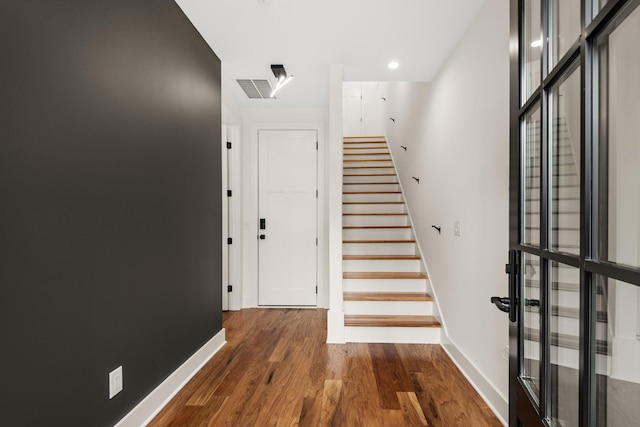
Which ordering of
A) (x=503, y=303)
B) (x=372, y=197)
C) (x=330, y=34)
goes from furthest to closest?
(x=372, y=197) < (x=330, y=34) < (x=503, y=303)

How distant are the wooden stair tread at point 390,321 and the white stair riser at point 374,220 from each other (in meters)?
1.49

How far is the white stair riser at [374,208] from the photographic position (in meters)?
4.87

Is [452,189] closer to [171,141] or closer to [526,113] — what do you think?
[526,113]

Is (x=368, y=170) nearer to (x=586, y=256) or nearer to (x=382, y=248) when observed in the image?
(x=382, y=248)

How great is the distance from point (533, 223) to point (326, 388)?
1.84 metres

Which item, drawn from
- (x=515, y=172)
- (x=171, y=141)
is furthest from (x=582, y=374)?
(x=171, y=141)

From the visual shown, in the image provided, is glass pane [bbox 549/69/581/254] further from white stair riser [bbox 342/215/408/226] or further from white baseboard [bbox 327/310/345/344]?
white stair riser [bbox 342/215/408/226]

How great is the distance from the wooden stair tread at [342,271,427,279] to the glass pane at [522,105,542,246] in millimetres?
2686

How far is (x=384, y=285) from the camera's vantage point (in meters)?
3.71

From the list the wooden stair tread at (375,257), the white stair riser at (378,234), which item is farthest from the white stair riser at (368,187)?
the wooden stair tread at (375,257)

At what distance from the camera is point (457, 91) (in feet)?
9.26

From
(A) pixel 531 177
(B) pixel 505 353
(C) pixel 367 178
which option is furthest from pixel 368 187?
(A) pixel 531 177

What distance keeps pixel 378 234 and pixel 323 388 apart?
2392 millimetres

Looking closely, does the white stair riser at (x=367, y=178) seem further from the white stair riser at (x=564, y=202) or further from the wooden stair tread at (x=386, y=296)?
the white stair riser at (x=564, y=202)
